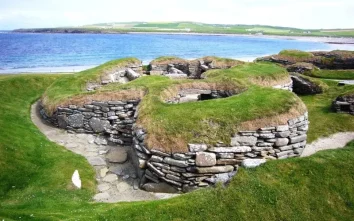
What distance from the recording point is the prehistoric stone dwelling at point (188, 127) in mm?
12820

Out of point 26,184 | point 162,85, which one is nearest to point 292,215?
point 26,184

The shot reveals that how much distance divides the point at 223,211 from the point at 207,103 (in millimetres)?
6993

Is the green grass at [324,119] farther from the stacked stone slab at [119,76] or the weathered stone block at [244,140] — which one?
the stacked stone slab at [119,76]

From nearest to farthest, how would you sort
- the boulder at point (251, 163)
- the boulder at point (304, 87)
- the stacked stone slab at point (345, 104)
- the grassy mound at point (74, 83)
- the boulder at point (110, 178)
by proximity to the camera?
the boulder at point (251, 163), the boulder at point (110, 178), the stacked stone slab at point (345, 104), the grassy mound at point (74, 83), the boulder at point (304, 87)

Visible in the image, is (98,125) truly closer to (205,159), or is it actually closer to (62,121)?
(62,121)

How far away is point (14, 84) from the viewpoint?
26.6 meters

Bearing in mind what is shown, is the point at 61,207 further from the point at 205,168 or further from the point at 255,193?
the point at 255,193

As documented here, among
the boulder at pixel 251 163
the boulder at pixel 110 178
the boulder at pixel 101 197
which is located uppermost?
the boulder at pixel 251 163

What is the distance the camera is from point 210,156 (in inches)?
499

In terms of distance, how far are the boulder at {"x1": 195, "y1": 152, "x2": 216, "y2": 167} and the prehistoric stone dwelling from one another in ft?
0.14

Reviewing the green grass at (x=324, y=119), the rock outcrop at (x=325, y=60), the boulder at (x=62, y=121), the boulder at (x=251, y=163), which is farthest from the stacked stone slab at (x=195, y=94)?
the rock outcrop at (x=325, y=60)

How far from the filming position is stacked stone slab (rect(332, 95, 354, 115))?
69.9 ft

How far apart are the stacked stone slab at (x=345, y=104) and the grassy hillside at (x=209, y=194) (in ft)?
35.6

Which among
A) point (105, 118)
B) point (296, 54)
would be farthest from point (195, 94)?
point (296, 54)
